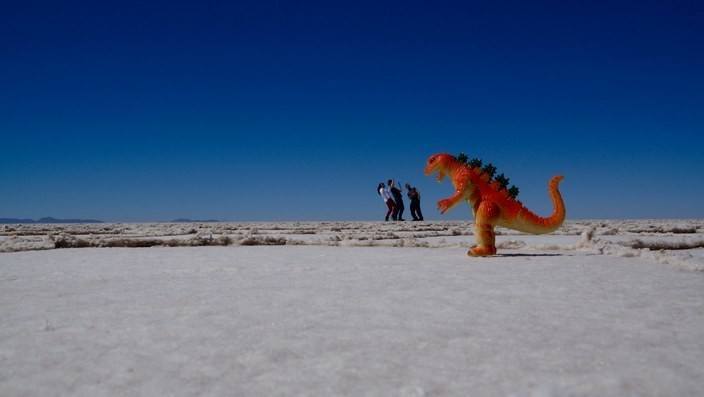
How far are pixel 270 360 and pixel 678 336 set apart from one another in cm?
138

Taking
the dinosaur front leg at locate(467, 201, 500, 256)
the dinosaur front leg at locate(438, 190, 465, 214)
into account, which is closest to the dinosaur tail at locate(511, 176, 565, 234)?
the dinosaur front leg at locate(467, 201, 500, 256)

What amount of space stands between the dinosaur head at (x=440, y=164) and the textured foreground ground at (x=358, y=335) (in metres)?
1.99

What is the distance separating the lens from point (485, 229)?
4777 millimetres

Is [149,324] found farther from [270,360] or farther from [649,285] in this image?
[649,285]

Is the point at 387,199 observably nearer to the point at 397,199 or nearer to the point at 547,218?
the point at 397,199

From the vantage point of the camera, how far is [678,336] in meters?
1.78

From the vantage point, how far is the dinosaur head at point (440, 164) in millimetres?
5219

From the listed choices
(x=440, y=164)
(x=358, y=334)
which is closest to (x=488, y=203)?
(x=440, y=164)

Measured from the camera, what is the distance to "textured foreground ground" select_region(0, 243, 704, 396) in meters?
1.39

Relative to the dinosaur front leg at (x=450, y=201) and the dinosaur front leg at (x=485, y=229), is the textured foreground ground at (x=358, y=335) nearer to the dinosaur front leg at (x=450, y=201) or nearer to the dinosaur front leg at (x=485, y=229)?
the dinosaur front leg at (x=485, y=229)

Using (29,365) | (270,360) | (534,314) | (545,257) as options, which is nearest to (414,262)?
(545,257)

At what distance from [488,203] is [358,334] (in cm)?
331

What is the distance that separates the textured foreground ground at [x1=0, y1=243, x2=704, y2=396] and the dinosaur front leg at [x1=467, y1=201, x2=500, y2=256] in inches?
52.8

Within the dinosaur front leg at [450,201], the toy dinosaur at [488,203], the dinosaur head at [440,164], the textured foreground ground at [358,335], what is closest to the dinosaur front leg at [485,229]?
the toy dinosaur at [488,203]
